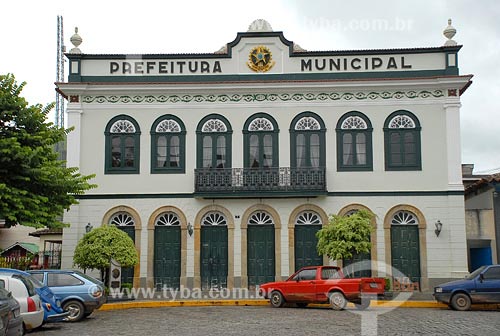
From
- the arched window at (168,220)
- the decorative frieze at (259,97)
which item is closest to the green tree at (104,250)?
the arched window at (168,220)

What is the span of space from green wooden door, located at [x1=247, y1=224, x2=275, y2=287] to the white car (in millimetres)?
11972

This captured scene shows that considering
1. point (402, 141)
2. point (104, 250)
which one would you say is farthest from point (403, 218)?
point (104, 250)

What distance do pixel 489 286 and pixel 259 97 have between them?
11.4 metres

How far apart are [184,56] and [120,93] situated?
291 centimetres

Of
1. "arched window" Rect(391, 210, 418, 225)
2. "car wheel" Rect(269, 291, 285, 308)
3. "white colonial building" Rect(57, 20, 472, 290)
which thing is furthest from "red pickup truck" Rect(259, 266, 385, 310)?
"arched window" Rect(391, 210, 418, 225)

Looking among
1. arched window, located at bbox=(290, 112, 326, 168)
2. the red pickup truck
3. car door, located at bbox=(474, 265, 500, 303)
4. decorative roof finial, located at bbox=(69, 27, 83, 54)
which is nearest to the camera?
car door, located at bbox=(474, 265, 500, 303)

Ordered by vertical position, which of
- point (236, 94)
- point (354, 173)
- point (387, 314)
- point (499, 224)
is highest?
point (236, 94)

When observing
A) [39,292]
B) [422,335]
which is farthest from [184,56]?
[422,335]

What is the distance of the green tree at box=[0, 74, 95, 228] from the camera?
17.9 m

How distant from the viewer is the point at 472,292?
18875 millimetres

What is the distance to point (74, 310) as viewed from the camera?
1698 centimetres

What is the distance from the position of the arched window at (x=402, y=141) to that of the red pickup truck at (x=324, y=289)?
6.81 meters

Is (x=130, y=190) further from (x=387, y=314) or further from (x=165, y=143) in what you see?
(x=387, y=314)

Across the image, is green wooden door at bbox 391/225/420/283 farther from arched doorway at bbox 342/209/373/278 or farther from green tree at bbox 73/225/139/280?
green tree at bbox 73/225/139/280
